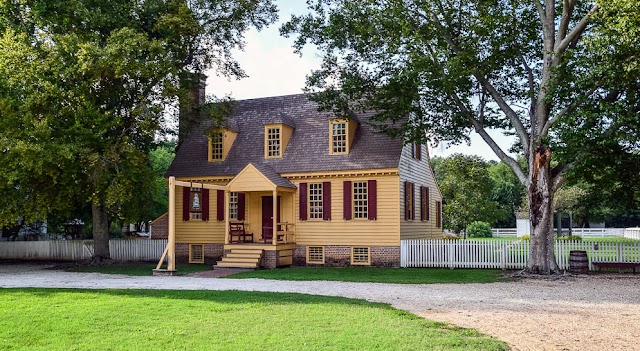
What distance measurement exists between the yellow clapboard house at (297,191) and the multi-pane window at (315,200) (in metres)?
0.04

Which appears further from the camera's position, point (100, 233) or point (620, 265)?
point (100, 233)

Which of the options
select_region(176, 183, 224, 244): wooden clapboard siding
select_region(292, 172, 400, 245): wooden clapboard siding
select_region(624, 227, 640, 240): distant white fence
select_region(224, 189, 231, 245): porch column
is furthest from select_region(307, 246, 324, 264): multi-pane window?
select_region(624, 227, 640, 240): distant white fence

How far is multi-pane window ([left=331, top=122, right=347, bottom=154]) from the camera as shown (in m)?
25.4

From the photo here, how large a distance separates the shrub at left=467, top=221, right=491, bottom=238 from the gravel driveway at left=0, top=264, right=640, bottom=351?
31.9 m

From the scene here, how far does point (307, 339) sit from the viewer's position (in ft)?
29.5

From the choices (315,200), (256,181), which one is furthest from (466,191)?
(256,181)

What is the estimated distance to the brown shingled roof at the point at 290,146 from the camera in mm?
24797

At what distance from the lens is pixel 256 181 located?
2417 centimetres

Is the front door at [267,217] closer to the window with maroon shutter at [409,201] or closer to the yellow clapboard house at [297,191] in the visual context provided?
the yellow clapboard house at [297,191]

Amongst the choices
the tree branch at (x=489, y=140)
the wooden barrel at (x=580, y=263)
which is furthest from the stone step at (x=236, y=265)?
the wooden barrel at (x=580, y=263)

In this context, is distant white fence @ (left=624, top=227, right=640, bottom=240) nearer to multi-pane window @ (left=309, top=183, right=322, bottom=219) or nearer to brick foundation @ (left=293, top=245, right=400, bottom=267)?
brick foundation @ (left=293, top=245, right=400, bottom=267)

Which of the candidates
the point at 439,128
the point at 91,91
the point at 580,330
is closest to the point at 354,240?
the point at 439,128

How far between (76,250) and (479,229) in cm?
3428

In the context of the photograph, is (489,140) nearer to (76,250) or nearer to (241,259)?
(241,259)
